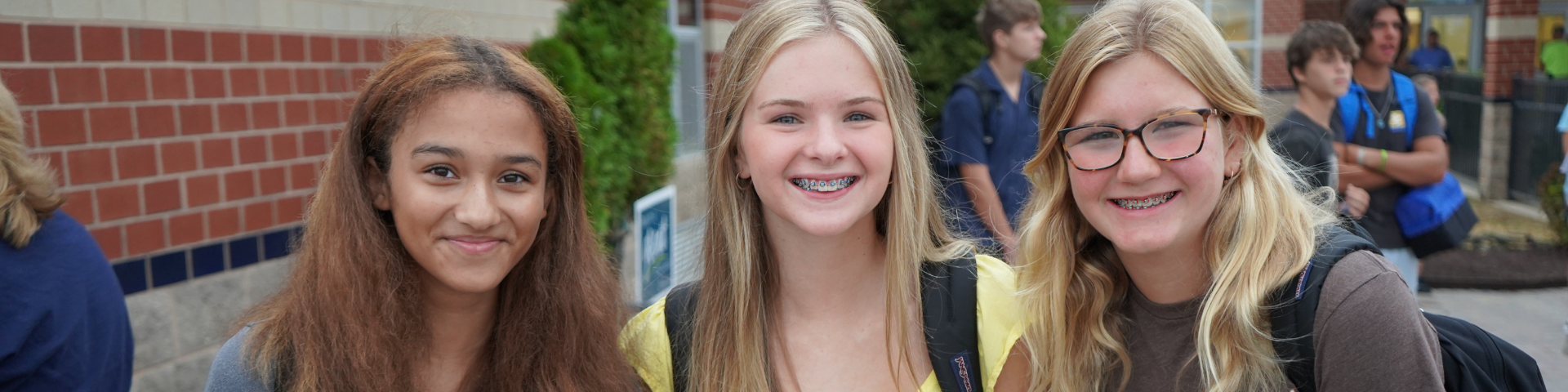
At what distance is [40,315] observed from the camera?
255cm

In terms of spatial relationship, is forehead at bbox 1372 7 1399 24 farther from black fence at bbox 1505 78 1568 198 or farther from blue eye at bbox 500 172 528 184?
black fence at bbox 1505 78 1568 198

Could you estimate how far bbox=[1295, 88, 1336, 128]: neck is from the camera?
15.0 feet

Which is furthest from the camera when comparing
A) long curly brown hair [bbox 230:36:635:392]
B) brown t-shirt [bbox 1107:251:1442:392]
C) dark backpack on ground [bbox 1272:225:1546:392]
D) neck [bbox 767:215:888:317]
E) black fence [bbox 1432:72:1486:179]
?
black fence [bbox 1432:72:1486:179]

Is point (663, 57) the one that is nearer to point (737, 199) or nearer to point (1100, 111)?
point (737, 199)

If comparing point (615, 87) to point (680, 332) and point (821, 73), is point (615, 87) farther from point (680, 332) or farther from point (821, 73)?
point (821, 73)

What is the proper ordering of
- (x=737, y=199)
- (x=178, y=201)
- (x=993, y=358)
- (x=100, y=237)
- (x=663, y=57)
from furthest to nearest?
(x=663, y=57), (x=178, y=201), (x=100, y=237), (x=737, y=199), (x=993, y=358)

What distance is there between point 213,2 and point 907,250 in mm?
2727

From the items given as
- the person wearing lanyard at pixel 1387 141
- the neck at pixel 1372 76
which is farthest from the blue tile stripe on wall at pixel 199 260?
the neck at pixel 1372 76

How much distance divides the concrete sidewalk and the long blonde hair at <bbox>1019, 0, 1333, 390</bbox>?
4.81 m

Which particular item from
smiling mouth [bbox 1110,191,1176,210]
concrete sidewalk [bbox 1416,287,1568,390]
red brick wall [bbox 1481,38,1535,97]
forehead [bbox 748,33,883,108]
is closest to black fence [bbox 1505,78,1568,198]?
red brick wall [bbox 1481,38,1535,97]

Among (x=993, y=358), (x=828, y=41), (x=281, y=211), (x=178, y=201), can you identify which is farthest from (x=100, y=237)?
(x=993, y=358)

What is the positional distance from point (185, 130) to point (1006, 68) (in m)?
3.75

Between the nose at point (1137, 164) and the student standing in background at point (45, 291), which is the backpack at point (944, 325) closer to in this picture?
the nose at point (1137, 164)

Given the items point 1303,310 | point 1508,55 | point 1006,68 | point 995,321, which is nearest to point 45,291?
point 995,321
